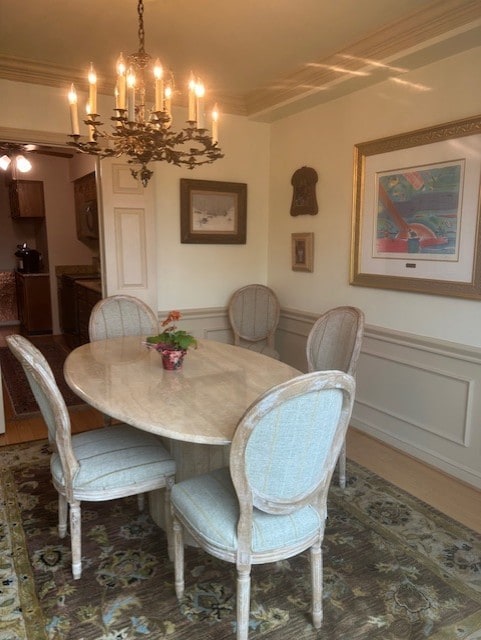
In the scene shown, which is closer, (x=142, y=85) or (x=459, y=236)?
(x=142, y=85)

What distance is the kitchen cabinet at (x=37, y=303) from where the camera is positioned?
653 centimetres

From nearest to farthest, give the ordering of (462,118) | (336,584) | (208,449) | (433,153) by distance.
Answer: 1. (336,584)
2. (208,449)
3. (462,118)
4. (433,153)

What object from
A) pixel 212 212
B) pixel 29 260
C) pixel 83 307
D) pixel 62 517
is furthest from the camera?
pixel 29 260

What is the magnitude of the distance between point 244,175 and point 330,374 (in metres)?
3.06

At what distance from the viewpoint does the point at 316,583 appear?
1.67 meters

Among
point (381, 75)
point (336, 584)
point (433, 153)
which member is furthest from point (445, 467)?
point (381, 75)

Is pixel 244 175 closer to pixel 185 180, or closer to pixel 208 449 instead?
pixel 185 180

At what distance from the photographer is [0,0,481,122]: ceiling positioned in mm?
2348

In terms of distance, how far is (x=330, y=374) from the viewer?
1.38 meters

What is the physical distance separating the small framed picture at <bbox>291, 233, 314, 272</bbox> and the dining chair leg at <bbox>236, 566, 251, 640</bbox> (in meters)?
2.64

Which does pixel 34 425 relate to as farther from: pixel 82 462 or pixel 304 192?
pixel 304 192

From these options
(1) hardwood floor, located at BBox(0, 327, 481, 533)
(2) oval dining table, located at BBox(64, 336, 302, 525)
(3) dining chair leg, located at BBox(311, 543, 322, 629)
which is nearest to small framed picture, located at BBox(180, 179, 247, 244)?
(2) oval dining table, located at BBox(64, 336, 302, 525)

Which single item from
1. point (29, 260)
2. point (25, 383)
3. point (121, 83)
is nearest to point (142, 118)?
point (121, 83)

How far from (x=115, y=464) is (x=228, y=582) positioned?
658mm
